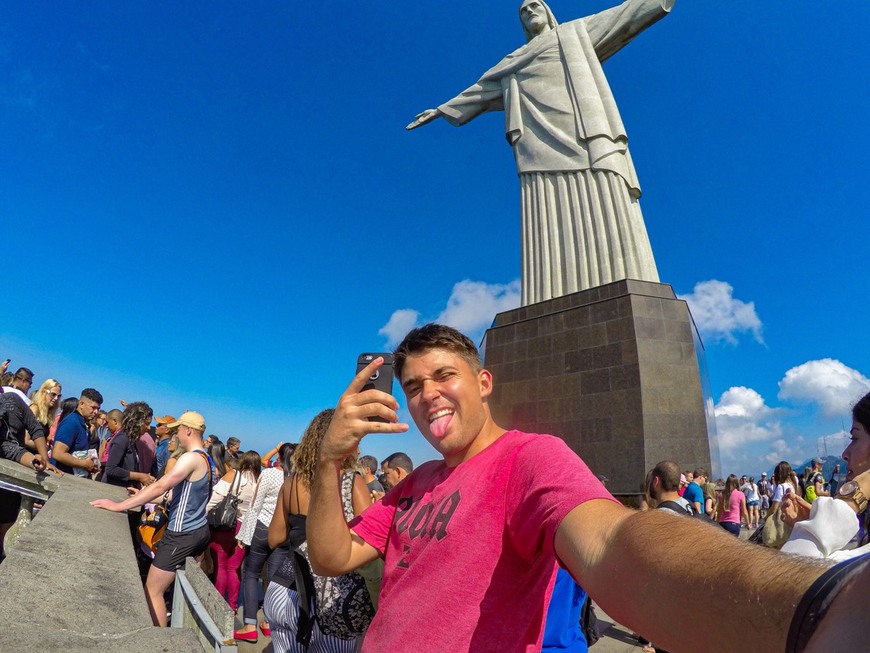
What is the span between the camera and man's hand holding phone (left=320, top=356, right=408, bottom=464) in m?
1.59

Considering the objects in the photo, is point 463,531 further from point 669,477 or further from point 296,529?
point 669,477

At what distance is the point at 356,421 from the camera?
1592 mm

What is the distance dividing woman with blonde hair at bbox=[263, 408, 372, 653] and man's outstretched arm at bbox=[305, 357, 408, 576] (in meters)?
1.04

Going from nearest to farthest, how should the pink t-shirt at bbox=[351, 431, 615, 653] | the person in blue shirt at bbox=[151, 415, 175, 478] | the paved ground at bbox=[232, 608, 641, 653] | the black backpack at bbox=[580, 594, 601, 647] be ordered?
the pink t-shirt at bbox=[351, 431, 615, 653] < the black backpack at bbox=[580, 594, 601, 647] < the paved ground at bbox=[232, 608, 641, 653] < the person in blue shirt at bbox=[151, 415, 175, 478]

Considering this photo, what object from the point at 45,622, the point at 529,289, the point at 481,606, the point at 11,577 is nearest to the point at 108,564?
the point at 11,577

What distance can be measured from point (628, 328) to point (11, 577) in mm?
9285

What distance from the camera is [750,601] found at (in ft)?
2.09

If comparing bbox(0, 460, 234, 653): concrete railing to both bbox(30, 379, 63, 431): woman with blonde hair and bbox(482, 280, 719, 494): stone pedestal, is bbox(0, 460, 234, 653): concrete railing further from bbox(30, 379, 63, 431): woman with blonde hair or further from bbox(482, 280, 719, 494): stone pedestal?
bbox(482, 280, 719, 494): stone pedestal

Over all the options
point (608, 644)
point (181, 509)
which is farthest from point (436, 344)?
point (608, 644)

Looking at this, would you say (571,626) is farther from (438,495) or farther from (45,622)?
(45,622)

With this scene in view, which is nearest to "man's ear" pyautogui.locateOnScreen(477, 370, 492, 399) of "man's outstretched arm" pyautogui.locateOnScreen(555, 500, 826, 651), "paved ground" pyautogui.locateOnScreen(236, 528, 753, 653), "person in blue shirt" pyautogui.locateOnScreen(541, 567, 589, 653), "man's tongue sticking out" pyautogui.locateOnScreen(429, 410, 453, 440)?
"man's tongue sticking out" pyautogui.locateOnScreen(429, 410, 453, 440)

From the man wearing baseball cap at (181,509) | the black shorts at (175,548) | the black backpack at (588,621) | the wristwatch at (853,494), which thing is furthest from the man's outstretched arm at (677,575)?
the black shorts at (175,548)

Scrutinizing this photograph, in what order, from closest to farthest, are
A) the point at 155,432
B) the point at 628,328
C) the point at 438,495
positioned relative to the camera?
the point at 438,495 < the point at 155,432 < the point at 628,328

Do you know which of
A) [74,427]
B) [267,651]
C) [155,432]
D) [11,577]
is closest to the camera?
[11,577]
